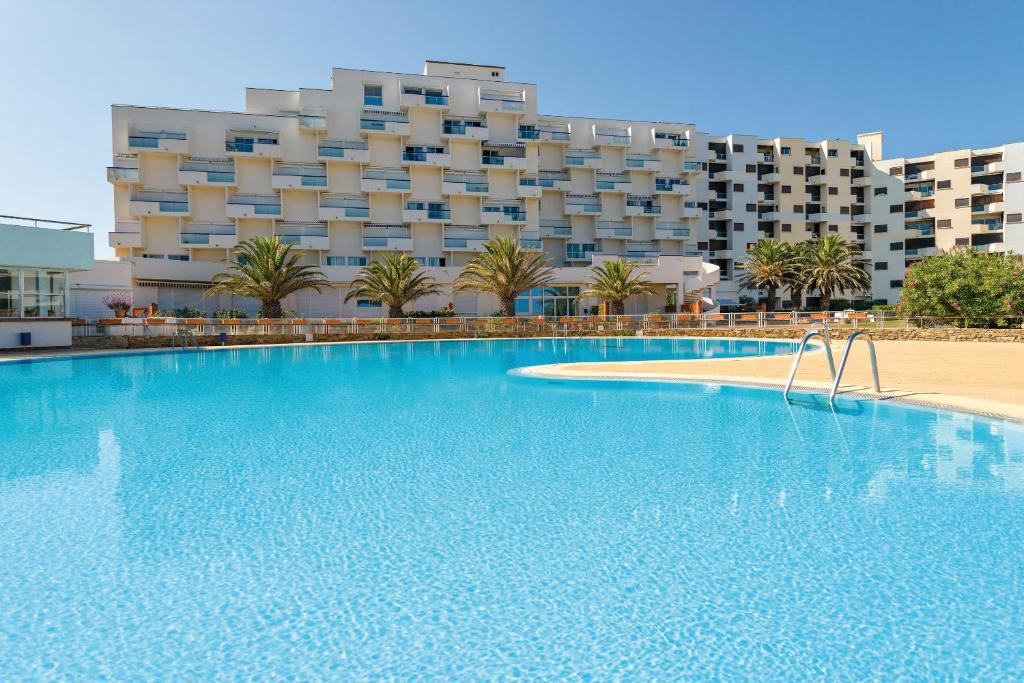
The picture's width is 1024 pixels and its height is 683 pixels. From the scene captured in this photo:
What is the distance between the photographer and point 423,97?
5072 cm

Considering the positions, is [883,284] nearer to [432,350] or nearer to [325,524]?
[432,350]

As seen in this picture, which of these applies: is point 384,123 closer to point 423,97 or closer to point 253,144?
point 423,97

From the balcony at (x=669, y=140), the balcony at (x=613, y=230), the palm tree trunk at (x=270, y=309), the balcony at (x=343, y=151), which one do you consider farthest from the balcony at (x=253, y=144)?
the balcony at (x=669, y=140)

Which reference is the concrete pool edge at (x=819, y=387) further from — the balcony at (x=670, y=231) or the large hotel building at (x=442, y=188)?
the balcony at (x=670, y=231)

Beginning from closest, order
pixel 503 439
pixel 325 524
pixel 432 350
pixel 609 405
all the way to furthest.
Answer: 1. pixel 325 524
2. pixel 503 439
3. pixel 609 405
4. pixel 432 350

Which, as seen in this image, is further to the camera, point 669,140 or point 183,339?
point 669,140

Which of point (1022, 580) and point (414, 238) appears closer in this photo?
point (1022, 580)

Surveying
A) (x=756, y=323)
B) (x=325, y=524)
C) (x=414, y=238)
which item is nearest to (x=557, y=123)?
(x=414, y=238)

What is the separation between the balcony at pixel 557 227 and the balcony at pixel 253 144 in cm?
2180

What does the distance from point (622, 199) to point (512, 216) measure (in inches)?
442

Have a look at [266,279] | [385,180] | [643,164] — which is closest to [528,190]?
[385,180]

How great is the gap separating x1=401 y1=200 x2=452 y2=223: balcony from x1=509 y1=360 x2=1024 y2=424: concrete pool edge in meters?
34.3

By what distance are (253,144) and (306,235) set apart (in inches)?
301

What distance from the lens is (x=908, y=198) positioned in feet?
221
